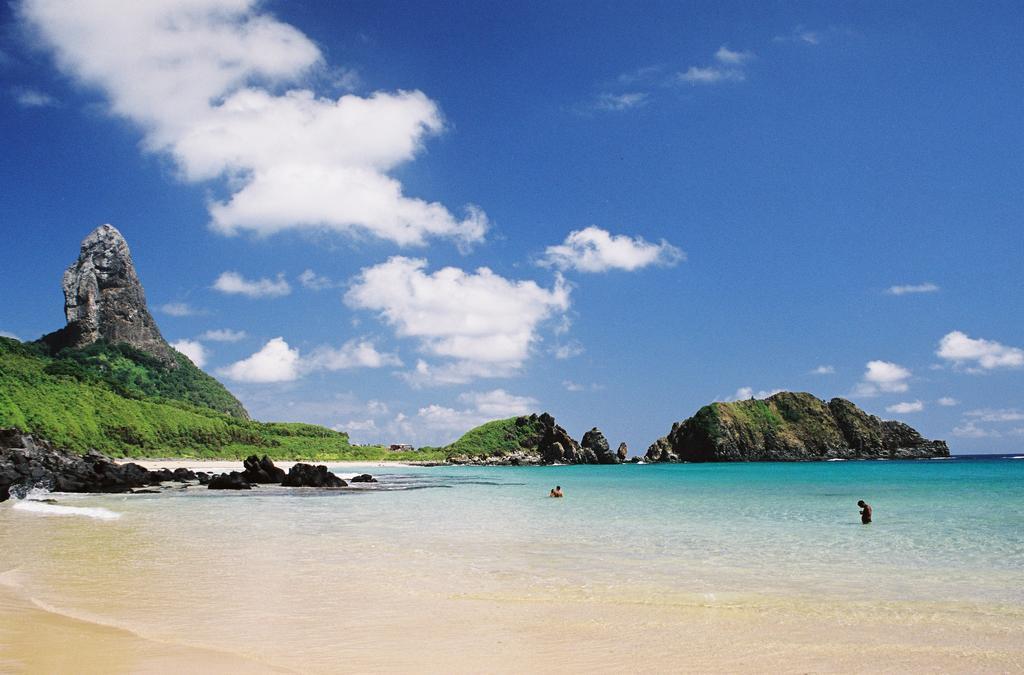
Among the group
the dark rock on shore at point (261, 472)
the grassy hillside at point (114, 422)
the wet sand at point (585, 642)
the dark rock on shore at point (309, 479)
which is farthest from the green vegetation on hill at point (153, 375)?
the wet sand at point (585, 642)

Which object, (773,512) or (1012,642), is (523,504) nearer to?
(773,512)

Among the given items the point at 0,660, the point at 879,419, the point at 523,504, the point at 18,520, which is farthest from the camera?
the point at 879,419

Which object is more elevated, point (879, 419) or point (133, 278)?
point (133, 278)

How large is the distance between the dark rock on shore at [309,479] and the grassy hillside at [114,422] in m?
29.8

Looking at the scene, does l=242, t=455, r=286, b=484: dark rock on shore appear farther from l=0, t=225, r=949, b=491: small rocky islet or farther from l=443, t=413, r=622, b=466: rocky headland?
l=443, t=413, r=622, b=466: rocky headland

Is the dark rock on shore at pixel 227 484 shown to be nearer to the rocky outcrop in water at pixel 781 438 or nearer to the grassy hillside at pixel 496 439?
the grassy hillside at pixel 496 439

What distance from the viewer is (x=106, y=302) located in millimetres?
161750

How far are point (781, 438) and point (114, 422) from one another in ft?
548

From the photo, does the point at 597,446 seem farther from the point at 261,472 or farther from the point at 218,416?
the point at 261,472

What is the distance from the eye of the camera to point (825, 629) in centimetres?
1017

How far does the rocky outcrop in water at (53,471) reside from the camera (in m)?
45.1

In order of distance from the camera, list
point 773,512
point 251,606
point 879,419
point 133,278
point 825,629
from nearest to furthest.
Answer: point 825,629 → point 251,606 → point 773,512 → point 133,278 → point 879,419

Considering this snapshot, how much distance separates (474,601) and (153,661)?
18.4 feet

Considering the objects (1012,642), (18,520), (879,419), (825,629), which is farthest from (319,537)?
(879,419)
